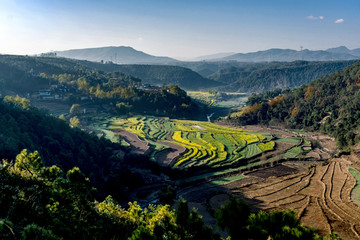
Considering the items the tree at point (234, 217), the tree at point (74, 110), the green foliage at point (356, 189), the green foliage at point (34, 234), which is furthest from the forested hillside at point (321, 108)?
the green foliage at point (34, 234)

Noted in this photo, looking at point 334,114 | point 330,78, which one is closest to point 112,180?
point 334,114

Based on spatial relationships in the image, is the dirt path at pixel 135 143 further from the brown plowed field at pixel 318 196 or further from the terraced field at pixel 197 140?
the brown plowed field at pixel 318 196

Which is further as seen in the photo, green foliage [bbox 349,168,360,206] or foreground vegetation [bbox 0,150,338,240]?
green foliage [bbox 349,168,360,206]

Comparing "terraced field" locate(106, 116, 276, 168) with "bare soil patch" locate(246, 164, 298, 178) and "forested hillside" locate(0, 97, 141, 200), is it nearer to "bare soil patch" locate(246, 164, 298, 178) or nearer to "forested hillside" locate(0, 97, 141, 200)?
"bare soil patch" locate(246, 164, 298, 178)

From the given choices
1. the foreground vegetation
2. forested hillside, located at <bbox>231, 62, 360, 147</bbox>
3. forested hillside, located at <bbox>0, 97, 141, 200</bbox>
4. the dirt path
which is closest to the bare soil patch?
forested hillside, located at <bbox>0, 97, 141, 200</bbox>

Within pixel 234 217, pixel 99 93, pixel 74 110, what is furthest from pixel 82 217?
pixel 99 93

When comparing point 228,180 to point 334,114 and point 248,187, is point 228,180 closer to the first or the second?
point 248,187
